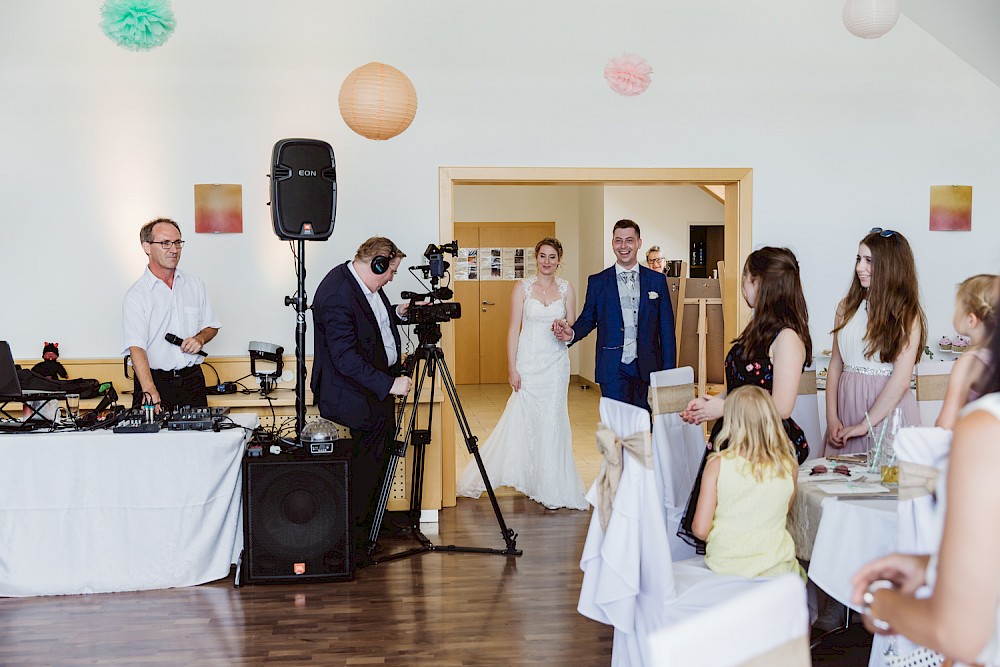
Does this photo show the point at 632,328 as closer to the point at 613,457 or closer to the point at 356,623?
the point at 356,623

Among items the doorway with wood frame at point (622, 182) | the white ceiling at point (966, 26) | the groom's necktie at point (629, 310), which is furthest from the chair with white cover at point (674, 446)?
the white ceiling at point (966, 26)

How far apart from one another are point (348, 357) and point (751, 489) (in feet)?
7.06

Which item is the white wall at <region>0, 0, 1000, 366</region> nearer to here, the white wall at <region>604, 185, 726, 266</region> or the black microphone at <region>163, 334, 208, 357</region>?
the black microphone at <region>163, 334, 208, 357</region>

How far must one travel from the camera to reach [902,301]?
3.43 metres

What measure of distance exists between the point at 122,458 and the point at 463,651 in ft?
5.54

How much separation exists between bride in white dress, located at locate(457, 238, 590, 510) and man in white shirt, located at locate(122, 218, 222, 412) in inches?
72.2

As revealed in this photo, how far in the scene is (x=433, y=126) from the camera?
5.34m

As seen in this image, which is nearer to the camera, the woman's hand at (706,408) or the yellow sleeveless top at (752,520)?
the yellow sleeveless top at (752,520)

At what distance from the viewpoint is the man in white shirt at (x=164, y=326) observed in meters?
4.39

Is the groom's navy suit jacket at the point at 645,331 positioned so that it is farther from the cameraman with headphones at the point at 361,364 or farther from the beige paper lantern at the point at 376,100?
the beige paper lantern at the point at 376,100

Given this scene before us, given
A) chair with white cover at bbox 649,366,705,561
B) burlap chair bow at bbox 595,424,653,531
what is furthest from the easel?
burlap chair bow at bbox 595,424,653,531

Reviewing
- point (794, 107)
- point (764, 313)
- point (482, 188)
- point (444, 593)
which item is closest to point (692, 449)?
point (764, 313)

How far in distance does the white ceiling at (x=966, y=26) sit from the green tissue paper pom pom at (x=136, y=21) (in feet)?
13.8

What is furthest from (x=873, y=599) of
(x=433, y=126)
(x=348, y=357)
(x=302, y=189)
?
(x=433, y=126)
